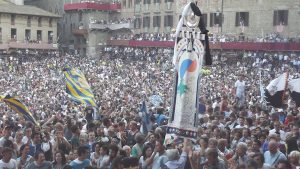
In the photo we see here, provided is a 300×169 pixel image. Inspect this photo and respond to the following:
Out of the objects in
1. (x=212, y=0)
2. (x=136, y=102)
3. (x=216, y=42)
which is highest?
(x=212, y=0)

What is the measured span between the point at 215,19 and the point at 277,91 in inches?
1211

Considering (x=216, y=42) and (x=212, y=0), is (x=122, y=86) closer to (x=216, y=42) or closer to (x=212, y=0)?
(x=216, y=42)

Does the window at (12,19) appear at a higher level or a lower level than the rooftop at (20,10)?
lower

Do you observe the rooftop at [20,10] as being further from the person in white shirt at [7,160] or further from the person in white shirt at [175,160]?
the person in white shirt at [175,160]

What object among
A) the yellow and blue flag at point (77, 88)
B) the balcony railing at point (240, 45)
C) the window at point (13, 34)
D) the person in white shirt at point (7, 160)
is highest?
the window at point (13, 34)

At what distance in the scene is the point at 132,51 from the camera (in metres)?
49.9

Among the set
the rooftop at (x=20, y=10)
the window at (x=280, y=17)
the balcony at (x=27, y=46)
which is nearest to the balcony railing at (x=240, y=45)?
the window at (x=280, y=17)

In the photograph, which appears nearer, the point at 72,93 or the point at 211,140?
the point at 211,140

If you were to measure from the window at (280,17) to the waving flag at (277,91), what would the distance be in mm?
26069

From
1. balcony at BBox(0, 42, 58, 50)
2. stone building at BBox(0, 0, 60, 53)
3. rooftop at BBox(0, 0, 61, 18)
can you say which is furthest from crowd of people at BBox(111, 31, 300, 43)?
rooftop at BBox(0, 0, 61, 18)

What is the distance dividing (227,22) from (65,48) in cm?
2225

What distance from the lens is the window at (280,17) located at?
3969 centimetres

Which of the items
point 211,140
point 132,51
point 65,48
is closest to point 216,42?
point 132,51

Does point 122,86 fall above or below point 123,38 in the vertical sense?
below
